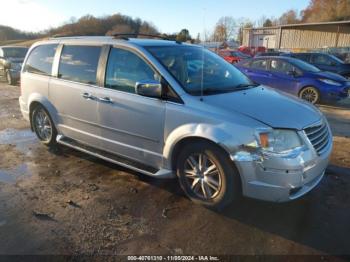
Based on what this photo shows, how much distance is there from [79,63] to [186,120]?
2142mm

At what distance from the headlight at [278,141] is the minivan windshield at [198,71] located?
3.07 feet

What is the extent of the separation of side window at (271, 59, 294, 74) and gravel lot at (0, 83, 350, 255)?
6.04 m

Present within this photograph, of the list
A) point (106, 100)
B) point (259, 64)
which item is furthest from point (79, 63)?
point (259, 64)

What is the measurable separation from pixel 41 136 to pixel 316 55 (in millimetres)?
13320

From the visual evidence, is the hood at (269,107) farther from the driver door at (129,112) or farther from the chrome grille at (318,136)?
the driver door at (129,112)

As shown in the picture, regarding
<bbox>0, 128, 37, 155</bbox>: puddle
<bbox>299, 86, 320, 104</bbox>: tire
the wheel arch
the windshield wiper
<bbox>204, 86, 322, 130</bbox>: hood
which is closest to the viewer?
<bbox>204, 86, 322, 130</bbox>: hood

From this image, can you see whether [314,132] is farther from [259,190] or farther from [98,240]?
[98,240]

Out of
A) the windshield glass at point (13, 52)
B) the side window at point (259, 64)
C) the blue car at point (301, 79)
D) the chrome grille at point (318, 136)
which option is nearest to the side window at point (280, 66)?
the blue car at point (301, 79)

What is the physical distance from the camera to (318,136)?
145 inches

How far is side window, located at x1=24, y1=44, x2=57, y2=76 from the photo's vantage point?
549 cm

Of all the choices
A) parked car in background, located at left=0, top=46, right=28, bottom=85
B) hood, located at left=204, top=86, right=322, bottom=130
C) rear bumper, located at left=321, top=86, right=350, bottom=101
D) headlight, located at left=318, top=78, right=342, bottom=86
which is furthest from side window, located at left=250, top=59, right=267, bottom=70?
parked car in background, located at left=0, top=46, right=28, bottom=85

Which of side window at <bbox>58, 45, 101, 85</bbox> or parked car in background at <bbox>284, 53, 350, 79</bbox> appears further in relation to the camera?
parked car in background at <bbox>284, 53, 350, 79</bbox>

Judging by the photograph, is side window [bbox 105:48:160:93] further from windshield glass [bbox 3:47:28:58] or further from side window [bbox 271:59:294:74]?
windshield glass [bbox 3:47:28:58]

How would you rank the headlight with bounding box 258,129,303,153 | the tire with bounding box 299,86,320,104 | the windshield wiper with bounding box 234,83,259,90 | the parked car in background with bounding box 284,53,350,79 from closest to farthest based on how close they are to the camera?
the headlight with bounding box 258,129,303,153
the windshield wiper with bounding box 234,83,259,90
the tire with bounding box 299,86,320,104
the parked car in background with bounding box 284,53,350,79
